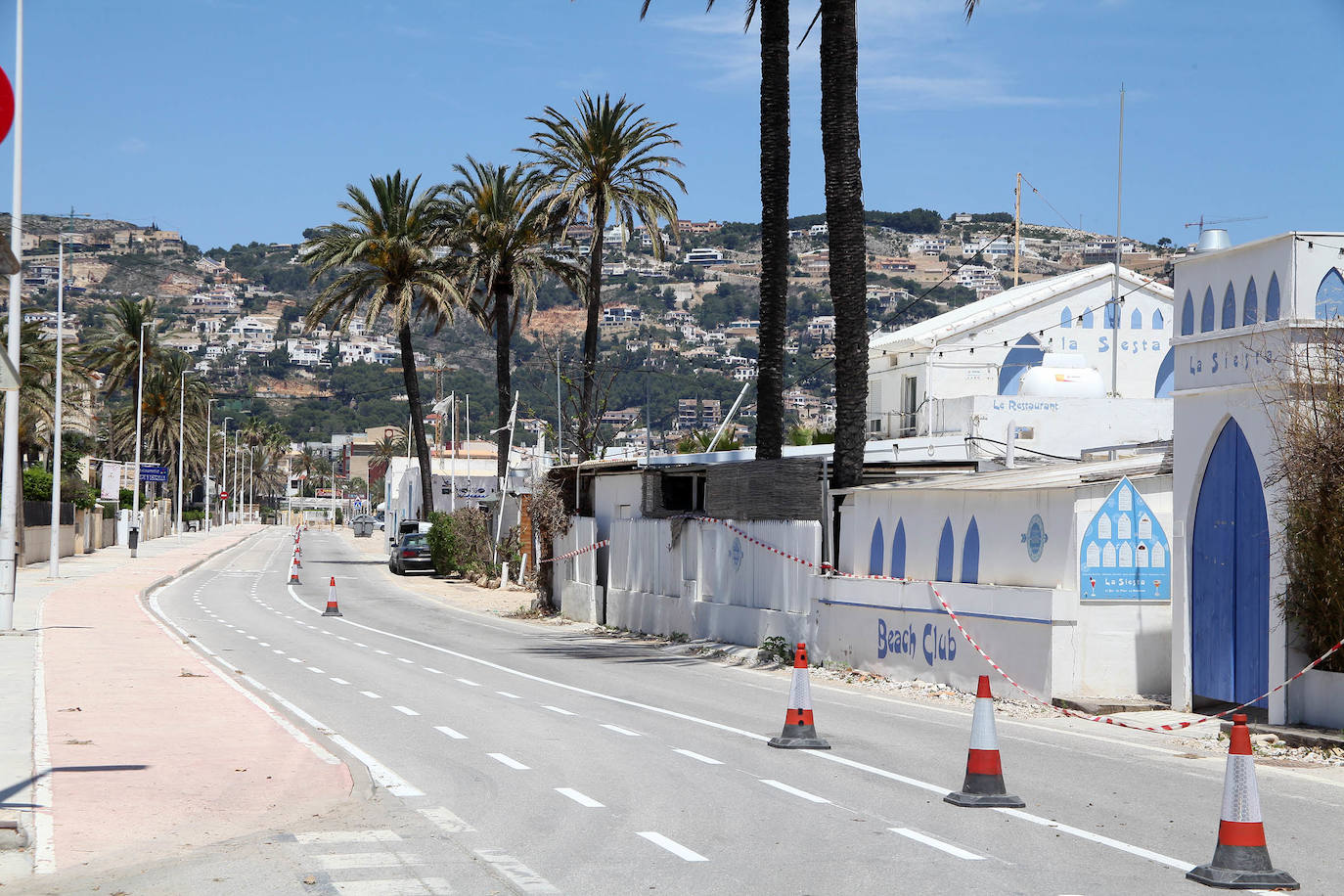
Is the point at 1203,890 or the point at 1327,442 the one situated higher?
the point at 1327,442

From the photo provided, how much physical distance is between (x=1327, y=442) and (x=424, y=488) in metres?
45.2

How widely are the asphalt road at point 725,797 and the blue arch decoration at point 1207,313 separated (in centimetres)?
456

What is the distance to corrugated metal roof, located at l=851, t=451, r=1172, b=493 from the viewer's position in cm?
1742

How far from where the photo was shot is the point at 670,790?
10.4 metres

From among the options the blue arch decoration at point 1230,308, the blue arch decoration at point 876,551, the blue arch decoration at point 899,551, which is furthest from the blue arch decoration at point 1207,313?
the blue arch decoration at point 876,551

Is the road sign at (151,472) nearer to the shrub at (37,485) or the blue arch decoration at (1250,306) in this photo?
the shrub at (37,485)

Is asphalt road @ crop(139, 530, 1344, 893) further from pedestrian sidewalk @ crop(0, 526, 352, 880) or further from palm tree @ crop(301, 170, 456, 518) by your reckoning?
palm tree @ crop(301, 170, 456, 518)

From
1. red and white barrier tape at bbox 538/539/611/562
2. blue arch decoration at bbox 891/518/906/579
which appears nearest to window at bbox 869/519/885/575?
blue arch decoration at bbox 891/518/906/579

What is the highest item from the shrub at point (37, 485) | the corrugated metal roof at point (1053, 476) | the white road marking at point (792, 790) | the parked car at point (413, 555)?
the corrugated metal roof at point (1053, 476)

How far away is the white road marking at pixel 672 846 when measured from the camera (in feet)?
26.6

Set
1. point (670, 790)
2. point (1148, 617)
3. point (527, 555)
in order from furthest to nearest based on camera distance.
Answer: point (527, 555)
point (1148, 617)
point (670, 790)

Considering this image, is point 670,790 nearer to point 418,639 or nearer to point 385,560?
point 418,639

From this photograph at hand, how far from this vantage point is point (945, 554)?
61.9 ft

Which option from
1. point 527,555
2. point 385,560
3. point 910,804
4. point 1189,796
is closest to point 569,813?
point 910,804
